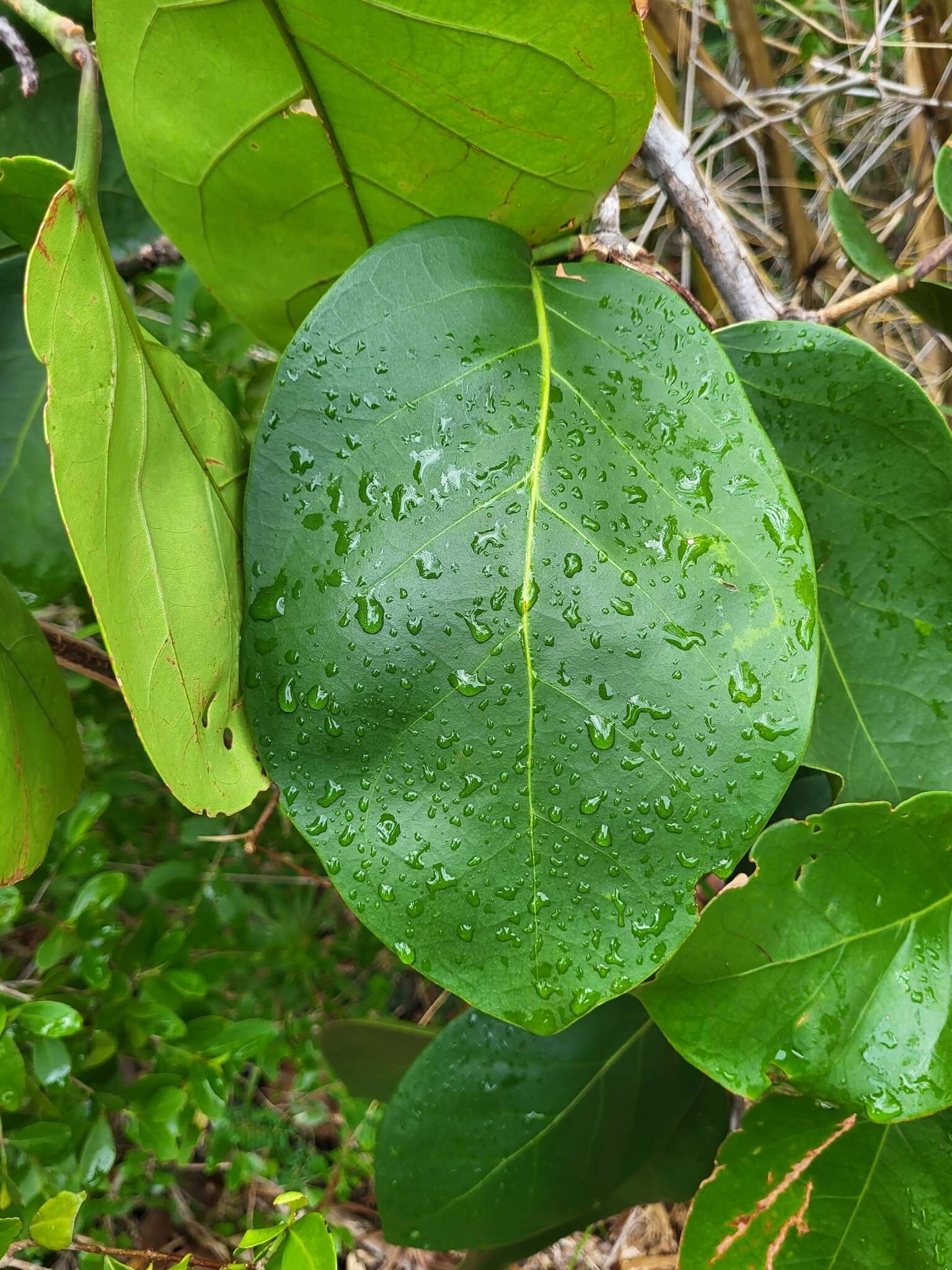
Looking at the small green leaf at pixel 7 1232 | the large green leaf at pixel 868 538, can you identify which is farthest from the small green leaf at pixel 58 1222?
the large green leaf at pixel 868 538

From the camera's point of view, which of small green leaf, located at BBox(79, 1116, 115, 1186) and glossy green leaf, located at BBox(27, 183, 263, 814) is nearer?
glossy green leaf, located at BBox(27, 183, 263, 814)

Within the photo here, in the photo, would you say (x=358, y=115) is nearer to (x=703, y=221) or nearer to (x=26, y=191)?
(x=26, y=191)

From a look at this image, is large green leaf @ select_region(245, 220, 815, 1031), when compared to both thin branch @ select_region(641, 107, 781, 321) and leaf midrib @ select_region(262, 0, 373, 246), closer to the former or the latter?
leaf midrib @ select_region(262, 0, 373, 246)

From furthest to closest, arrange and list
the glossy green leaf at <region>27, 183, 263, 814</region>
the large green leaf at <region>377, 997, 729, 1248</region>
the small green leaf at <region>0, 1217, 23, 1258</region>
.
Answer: the large green leaf at <region>377, 997, 729, 1248</region>
the small green leaf at <region>0, 1217, 23, 1258</region>
the glossy green leaf at <region>27, 183, 263, 814</region>

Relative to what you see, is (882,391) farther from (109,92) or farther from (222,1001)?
(222,1001)

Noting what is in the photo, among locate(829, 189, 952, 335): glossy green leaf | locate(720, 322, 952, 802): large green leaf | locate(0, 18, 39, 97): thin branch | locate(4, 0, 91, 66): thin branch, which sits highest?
locate(4, 0, 91, 66): thin branch

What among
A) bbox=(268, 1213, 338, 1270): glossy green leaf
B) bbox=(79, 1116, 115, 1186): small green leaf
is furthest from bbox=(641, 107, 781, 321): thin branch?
bbox=(79, 1116, 115, 1186): small green leaf

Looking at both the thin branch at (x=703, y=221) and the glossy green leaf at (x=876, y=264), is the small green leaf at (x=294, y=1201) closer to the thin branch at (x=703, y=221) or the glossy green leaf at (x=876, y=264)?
the thin branch at (x=703, y=221)

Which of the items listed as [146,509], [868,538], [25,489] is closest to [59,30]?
[146,509]
